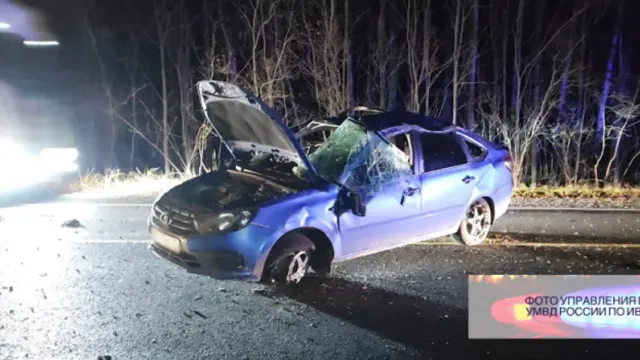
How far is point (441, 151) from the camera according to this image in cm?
634

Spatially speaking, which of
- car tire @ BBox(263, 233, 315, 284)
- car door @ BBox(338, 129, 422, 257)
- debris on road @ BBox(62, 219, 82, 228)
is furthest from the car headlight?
debris on road @ BBox(62, 219, 82, 228)

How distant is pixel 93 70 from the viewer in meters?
25.5

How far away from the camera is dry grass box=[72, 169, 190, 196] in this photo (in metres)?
11.7

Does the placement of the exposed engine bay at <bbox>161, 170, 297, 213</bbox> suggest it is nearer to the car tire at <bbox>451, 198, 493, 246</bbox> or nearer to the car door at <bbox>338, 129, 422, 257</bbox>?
the car door at <bbox>338, 129, 422, 257</bbox>

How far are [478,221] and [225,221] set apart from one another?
11.1 ft

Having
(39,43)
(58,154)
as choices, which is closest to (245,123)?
(58,154)

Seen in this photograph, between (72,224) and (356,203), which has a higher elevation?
(356,203)

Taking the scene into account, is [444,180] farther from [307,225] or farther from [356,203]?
[307,225]

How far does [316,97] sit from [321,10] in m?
2.45

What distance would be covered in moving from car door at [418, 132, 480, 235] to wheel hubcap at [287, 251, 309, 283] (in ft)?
4.85

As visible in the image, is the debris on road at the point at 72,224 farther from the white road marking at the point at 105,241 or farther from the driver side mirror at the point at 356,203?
the driver side mirror at the point at 356,203

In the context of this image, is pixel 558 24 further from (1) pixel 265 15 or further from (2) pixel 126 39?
(2) pixel 126 39

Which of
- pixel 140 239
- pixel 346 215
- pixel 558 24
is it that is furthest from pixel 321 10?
pixel 346 215

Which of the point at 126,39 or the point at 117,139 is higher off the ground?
the point at 126,39
